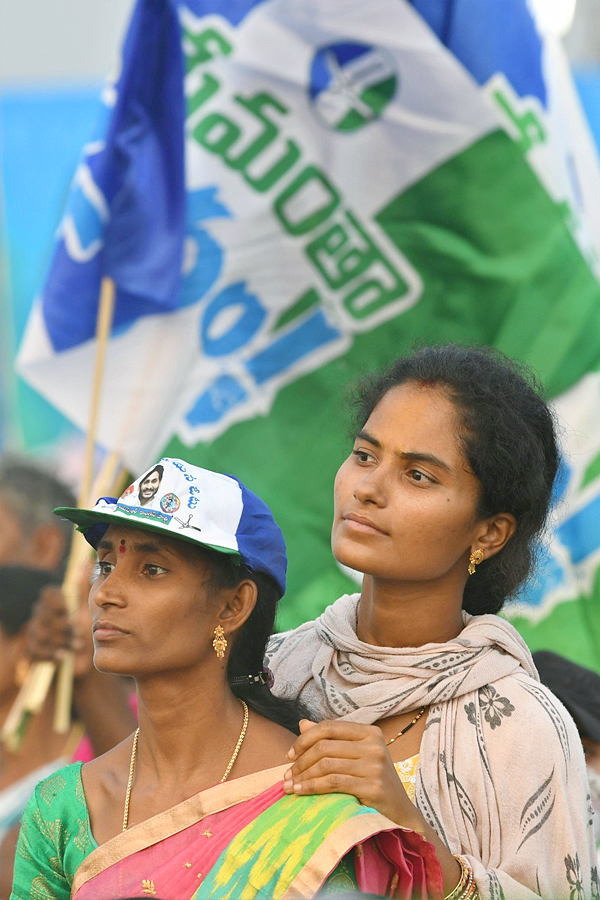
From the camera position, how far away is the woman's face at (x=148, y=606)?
5.65 feet

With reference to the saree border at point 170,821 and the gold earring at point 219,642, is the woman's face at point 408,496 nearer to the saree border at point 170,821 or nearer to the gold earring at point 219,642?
the gold earring at point 219,642

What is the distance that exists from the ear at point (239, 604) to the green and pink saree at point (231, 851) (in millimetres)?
231

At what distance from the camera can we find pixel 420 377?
2.07 meters

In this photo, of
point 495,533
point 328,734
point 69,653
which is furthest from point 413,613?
point 69,653

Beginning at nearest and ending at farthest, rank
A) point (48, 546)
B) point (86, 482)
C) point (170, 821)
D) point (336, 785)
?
point (336, 785) → point (170, 821) → point (86, 482) → point (48, 546)

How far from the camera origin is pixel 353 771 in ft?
5.30

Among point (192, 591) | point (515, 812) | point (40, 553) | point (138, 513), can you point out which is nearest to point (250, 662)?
point (192, 591)

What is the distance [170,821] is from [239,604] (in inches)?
13.2

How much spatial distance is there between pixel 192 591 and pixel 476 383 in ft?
2.03

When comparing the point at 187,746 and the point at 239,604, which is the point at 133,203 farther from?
the point at 187,746

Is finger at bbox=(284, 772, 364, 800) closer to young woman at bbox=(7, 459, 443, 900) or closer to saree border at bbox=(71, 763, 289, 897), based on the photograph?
young woman at bbox=(7, 459, 443, 900)

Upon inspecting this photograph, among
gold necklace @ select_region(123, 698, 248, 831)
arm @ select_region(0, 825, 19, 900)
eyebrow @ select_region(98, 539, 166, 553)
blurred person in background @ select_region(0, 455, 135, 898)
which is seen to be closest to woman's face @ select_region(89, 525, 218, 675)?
eyebrow @ select_region(98, 539, 166, 553)

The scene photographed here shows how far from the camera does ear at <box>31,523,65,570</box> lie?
4555 millimetres

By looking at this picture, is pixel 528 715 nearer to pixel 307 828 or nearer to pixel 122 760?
pixel 307 828
